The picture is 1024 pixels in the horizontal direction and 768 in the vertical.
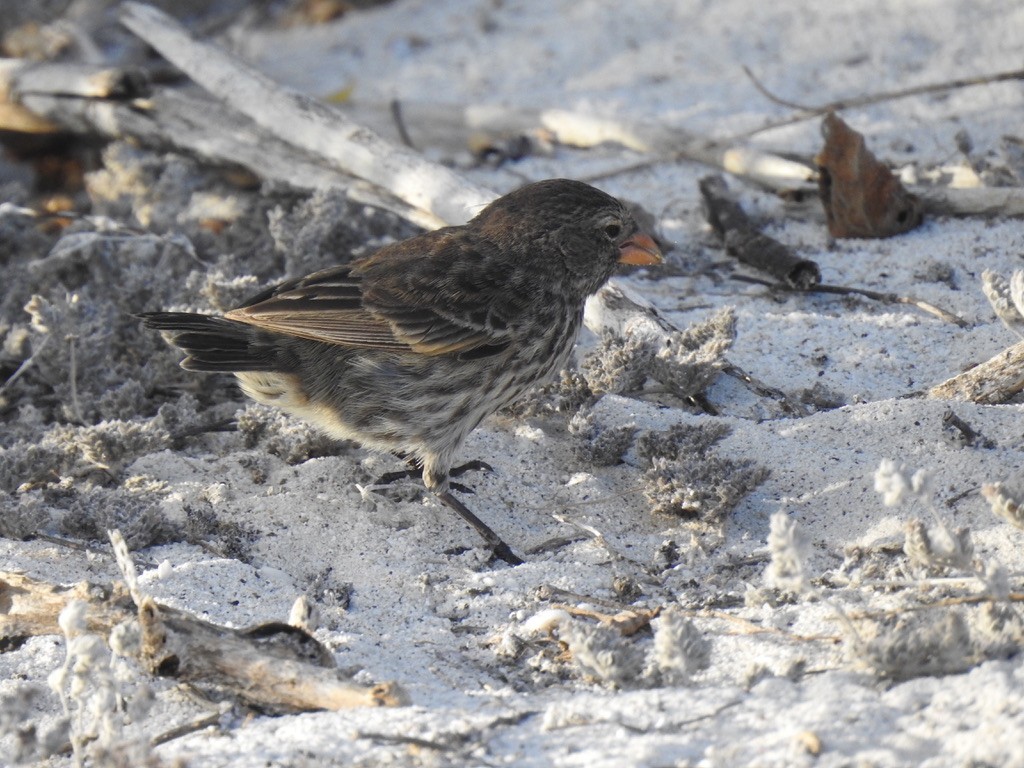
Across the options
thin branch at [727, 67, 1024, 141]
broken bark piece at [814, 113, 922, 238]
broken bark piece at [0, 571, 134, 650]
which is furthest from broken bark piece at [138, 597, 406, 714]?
thin branch at [727, 67, 1024, 141]

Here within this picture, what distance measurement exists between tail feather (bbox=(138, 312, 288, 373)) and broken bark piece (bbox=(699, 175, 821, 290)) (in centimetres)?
238

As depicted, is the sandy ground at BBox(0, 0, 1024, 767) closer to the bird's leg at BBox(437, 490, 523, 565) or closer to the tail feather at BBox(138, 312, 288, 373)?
the bird's leg at BBox(437, 490, 523, 565)

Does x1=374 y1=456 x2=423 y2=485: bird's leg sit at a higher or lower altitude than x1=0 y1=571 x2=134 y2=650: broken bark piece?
lower

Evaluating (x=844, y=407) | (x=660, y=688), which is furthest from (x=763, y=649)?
(x=844, y=407)

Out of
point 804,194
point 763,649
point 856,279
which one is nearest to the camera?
point 763,649

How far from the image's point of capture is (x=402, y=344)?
190 inches

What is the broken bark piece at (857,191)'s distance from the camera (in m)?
5.87

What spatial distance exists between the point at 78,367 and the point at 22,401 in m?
0.28

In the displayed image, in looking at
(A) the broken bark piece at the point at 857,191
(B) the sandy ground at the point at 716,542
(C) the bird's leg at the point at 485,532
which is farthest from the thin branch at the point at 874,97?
(C) the bird's leg at the point at 485,532

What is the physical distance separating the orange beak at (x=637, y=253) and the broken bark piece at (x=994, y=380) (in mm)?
1368

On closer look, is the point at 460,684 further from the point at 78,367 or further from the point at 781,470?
the point at 78,367

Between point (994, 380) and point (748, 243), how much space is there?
68.3 inches

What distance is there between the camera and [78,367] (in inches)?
217

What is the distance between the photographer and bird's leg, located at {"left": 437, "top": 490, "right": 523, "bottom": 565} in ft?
14.3
